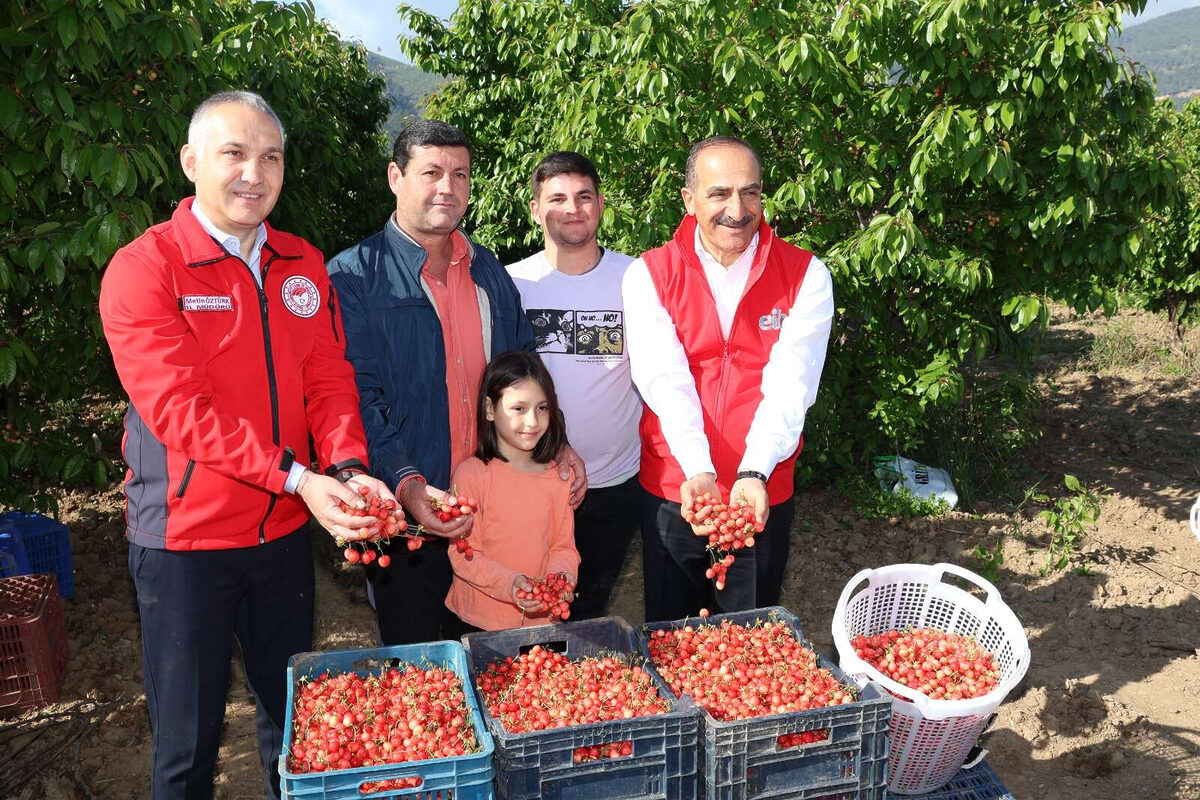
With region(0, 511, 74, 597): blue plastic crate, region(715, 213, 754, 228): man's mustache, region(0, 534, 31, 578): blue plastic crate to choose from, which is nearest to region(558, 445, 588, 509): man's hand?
region(715, 213, 754, 228): man's mustache

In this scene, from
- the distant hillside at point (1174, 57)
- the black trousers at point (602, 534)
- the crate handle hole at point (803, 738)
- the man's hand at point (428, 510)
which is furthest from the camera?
the distant hillside at point (1174, 57)

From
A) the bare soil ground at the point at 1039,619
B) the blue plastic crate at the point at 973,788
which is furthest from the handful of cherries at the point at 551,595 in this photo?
the bare soil ground at the point at 1039,619

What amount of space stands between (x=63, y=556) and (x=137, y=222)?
2.91 m

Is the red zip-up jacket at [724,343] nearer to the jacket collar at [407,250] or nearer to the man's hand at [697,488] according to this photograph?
the man's hand at [697,488]

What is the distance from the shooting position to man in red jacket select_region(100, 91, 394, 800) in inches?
103

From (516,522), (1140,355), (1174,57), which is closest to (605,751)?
(516,522)

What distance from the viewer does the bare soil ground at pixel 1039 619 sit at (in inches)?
166

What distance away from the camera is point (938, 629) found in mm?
3689

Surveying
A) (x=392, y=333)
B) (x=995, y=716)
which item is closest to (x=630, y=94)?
(x=392, y=333)

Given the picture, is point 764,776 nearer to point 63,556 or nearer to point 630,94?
point 630,94

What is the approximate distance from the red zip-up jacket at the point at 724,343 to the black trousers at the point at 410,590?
968 mm

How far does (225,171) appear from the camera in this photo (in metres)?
2.72

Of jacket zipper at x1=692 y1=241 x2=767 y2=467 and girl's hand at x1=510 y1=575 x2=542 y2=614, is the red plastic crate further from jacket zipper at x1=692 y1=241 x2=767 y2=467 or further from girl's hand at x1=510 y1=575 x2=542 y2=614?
jacket zipper at x1=692 y1=241 x2=767 y2=467

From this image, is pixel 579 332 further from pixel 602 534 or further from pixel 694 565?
pixel 694 565
